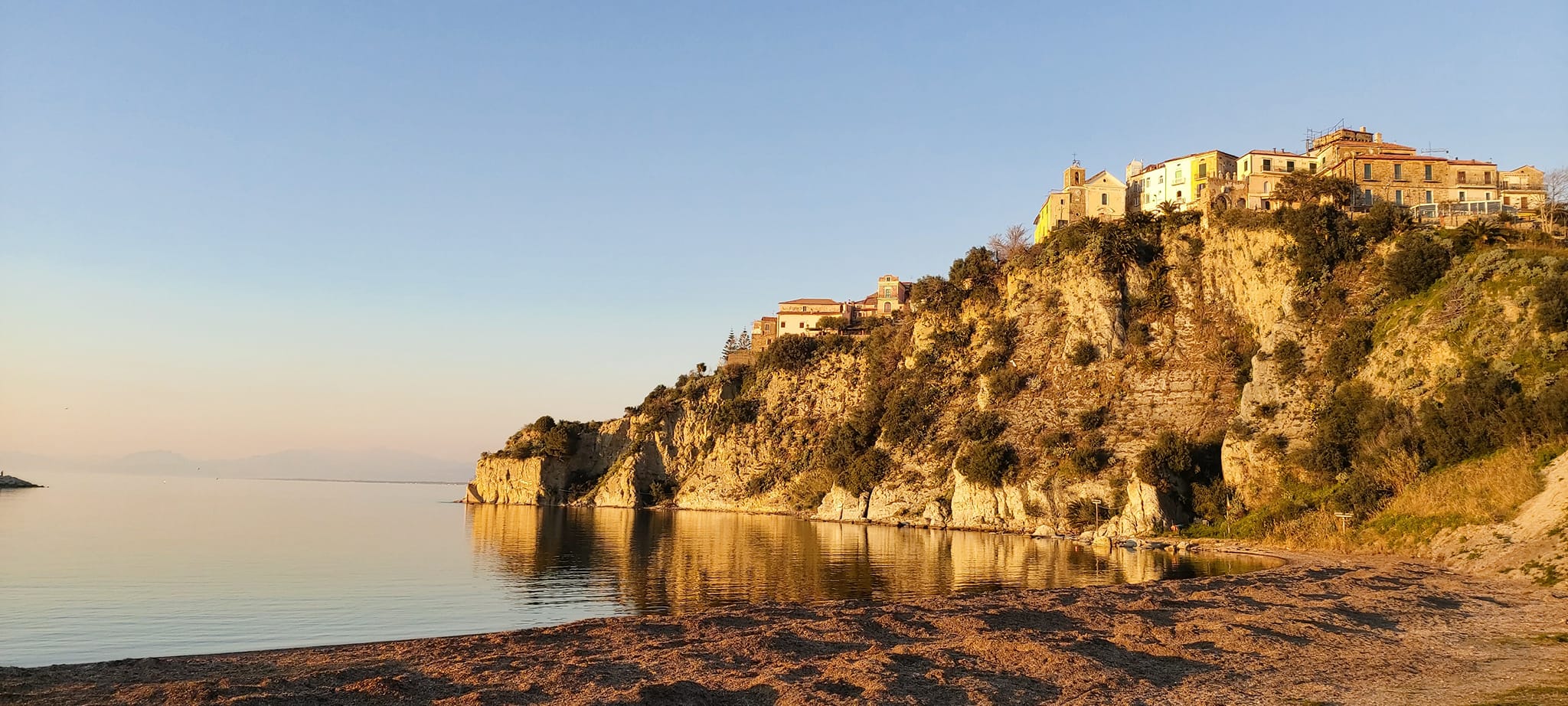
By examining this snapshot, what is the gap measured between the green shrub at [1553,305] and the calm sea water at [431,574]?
22.3m

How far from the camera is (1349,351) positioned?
6122 cm

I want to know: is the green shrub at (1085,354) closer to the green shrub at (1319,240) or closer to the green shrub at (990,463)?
the green shrub at (990,463)

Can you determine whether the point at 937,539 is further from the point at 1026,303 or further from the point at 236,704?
the point at 236,704

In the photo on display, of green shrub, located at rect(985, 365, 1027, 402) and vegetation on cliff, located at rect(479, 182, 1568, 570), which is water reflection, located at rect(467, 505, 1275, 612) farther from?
green shrub, located at rect(985, 365, 1027, 402)

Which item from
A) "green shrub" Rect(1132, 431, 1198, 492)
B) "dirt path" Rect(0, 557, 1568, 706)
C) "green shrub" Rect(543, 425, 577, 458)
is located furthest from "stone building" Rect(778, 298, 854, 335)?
"dirt path" Rect(0, 557, 1568, 706)

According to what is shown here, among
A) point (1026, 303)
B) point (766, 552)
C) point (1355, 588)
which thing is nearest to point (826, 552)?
point (766, 552)

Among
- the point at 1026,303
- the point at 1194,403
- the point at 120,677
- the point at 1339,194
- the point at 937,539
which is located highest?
the point at 1339,194

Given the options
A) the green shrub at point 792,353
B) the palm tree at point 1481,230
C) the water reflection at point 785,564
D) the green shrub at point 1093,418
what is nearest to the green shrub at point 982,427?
the green shrub at point 1093,418

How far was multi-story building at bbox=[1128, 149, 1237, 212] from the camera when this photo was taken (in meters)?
91.4

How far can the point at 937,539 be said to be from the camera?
2586 inches

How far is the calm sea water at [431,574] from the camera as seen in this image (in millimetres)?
27719

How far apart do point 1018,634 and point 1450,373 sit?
45066 millimetres

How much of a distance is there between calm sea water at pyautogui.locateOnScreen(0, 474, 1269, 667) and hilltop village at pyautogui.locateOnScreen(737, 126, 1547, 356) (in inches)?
1775

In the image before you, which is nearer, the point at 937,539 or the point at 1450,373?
the point at 1450,373
